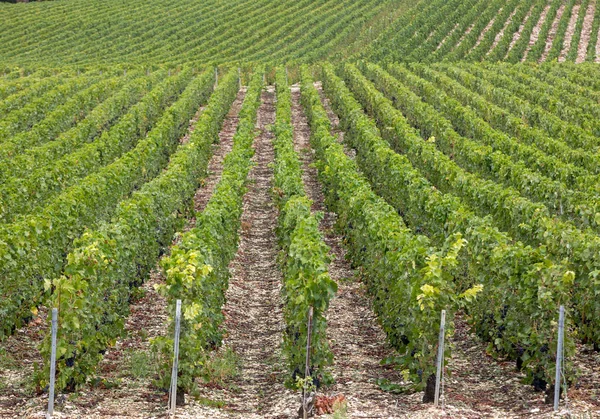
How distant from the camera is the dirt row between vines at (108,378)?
11953mm

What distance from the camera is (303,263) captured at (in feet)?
44.3

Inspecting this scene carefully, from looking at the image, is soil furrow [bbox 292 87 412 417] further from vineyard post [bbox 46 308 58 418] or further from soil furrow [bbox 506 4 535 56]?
soil furrow [bbox 506 4 535 56]

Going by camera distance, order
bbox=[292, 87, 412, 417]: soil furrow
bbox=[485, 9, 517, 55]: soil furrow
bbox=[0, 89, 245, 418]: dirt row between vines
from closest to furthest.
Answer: bbox=[0, 89, 245, 418]: dirt row between vines < bbox=[292, 87, 412, 417]: soil furrow < bbox=[485, 9, 517, 55]: soil furrow

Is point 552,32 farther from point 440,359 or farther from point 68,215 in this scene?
point 440,359

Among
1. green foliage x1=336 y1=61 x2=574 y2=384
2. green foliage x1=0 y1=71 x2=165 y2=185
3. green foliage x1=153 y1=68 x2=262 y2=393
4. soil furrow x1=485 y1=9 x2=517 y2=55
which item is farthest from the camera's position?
soil furrow x1=485 y1=9 x2=517 y2=55

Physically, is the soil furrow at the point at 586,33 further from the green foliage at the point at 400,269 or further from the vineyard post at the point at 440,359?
the vineyard post at the point at 440,359

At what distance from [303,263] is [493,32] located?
173ft

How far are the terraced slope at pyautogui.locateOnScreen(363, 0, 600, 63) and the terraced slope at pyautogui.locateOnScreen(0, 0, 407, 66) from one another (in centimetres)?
303

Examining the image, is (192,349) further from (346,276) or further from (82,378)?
(346,276)

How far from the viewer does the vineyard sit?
12359 millimetres

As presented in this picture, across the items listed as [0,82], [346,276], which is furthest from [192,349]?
[0,82]

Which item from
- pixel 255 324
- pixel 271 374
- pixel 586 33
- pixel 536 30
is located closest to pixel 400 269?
pixel 271 374

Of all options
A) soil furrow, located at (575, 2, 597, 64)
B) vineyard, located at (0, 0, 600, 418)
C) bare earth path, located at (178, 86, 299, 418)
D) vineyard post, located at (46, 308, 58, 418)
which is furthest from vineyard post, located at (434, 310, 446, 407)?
soil furrow, located at (575, 2, 597, 64)

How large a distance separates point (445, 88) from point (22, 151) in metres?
20.9
